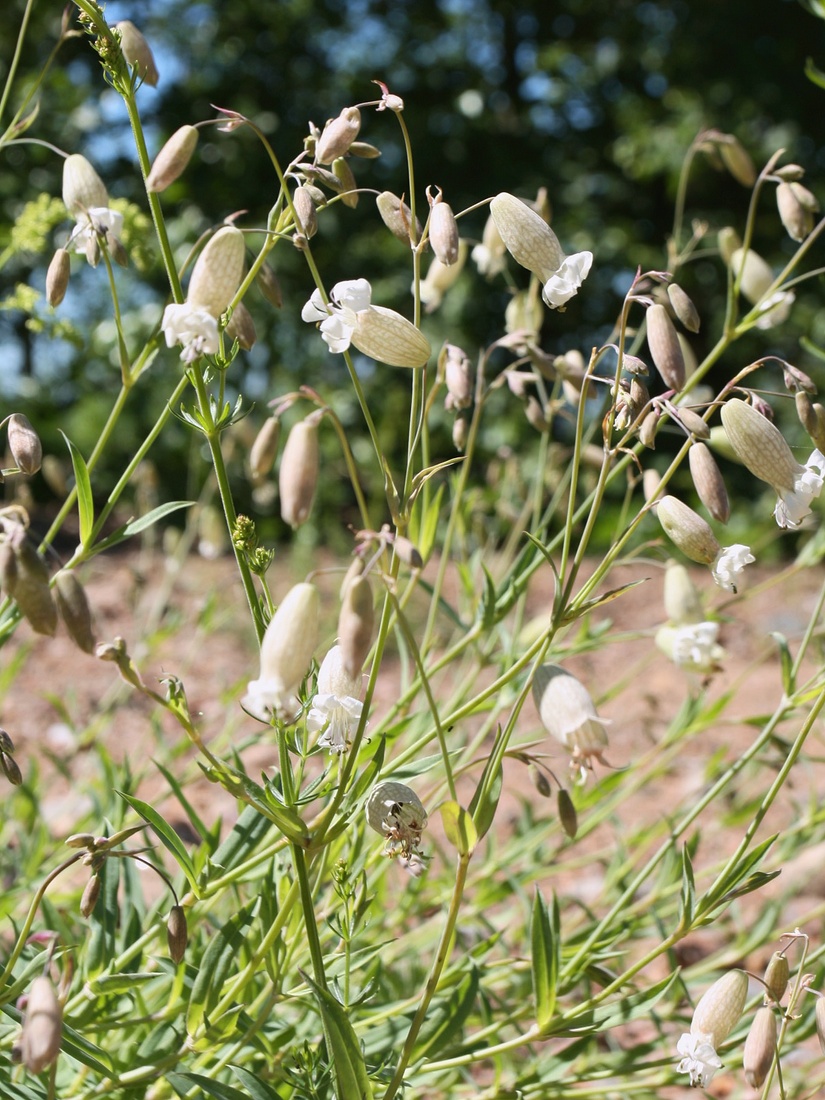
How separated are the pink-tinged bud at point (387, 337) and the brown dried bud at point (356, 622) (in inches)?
8.9

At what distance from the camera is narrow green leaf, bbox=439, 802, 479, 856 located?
0.86 metres

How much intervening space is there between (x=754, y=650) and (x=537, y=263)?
11.8 ft

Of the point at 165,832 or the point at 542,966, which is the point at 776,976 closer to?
the point at 542,966

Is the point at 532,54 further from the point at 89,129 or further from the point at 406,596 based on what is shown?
the point at 406,596

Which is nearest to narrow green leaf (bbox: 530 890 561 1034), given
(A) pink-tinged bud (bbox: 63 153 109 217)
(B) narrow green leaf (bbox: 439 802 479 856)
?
(B) narrow green leaf (bbox: 439 802 479 856)

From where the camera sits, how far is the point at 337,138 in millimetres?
902

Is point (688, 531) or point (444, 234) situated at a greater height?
point (444, 234)

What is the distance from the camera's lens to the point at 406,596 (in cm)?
124

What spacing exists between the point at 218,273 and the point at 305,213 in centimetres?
9

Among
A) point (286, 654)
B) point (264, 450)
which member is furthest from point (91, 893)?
point (264, 450)

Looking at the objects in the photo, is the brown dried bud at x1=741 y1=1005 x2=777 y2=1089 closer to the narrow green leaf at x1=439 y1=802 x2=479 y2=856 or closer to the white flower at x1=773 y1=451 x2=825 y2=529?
the narrow green leaf at x1=439 y1=802 x2=479 y2=856

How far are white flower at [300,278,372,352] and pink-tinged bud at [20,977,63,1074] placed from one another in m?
0.50

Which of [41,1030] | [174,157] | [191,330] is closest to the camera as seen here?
[41,1030]

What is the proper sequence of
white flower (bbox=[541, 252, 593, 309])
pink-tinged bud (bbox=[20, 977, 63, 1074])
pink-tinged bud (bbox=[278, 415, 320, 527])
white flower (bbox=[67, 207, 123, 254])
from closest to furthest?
pink-tinged bud (bbox=[20, 977, 63, 1074]) → pink-tinged bud (bbox=[278, 415, 320, 527]) → white flower (bbox=[541, 252, 593, 309]) → white flower (bbox=[67, 207, 123, 254])
